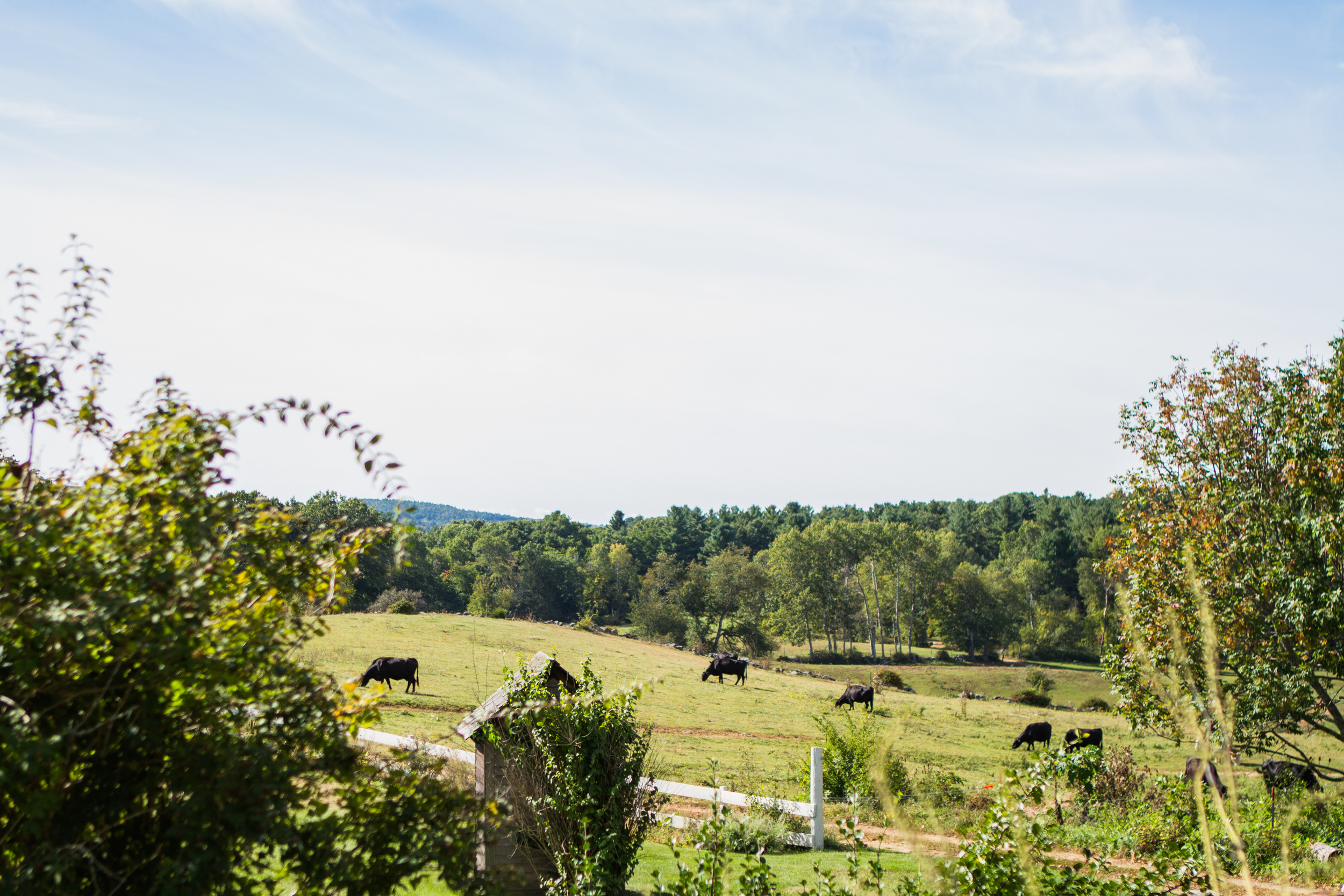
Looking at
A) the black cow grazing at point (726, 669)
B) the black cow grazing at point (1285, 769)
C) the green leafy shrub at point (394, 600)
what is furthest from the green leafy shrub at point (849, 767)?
the green leafy shrub at point (394, 600)

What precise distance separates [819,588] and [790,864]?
66.6 metres

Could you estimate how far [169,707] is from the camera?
2926 millimetres

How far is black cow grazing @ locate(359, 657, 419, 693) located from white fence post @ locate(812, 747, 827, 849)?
16682mm

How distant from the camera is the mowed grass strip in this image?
70.3 feet

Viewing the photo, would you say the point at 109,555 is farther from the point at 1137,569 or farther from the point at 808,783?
the point at 1137,569

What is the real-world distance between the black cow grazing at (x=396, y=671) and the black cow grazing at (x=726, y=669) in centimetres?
1557

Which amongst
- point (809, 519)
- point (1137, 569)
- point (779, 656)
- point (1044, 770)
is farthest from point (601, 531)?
point (1044, 770)

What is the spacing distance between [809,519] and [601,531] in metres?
32.2

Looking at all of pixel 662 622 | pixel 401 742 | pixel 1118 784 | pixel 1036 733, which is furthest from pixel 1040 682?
pixel 401 742

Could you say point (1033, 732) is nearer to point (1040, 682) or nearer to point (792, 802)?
point (792, 802)

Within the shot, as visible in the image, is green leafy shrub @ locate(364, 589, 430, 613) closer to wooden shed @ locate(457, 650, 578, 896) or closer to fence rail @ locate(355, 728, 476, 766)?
fence rail @ locate(355, 728, 476, 766)

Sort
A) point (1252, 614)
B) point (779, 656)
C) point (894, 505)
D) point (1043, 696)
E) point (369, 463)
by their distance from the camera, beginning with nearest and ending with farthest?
point (369, 463) < point (1252, 614) < point (1043, 696) < point (779, 656) < point (894, 505)

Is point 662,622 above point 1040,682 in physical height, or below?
above

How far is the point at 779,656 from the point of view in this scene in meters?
69.8
